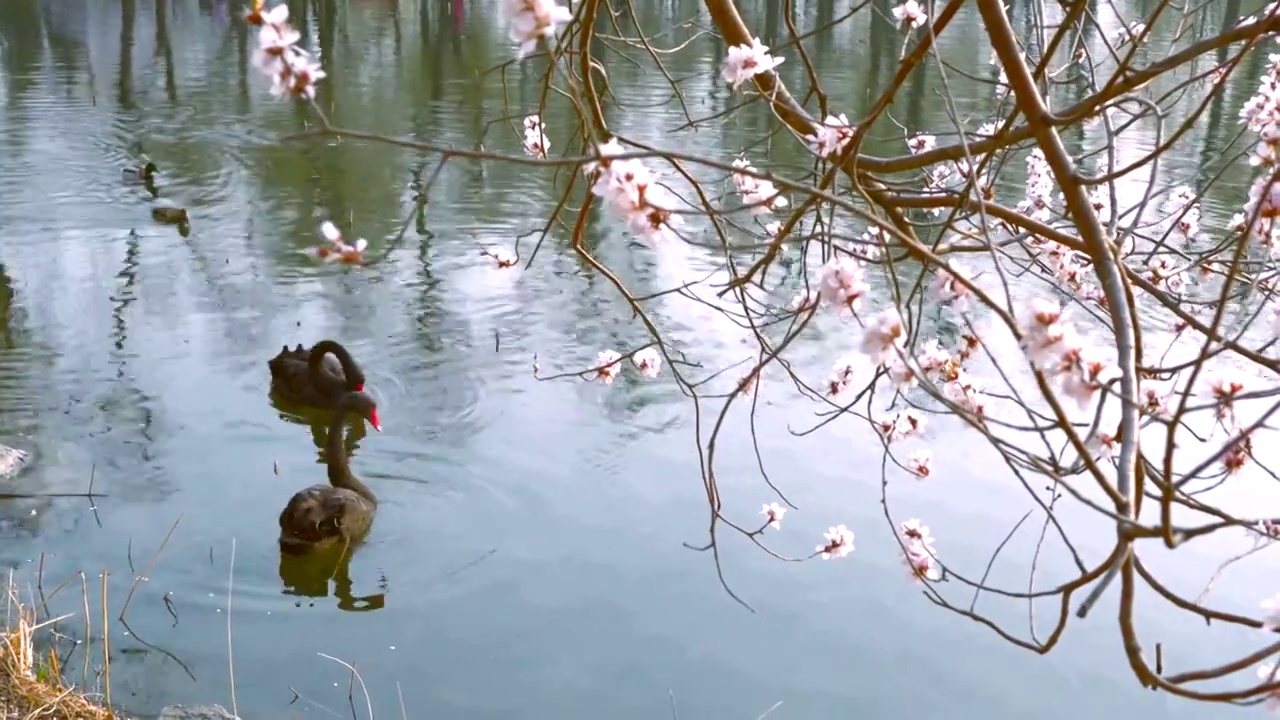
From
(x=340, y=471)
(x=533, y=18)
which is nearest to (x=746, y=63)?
(x=533, y=18)

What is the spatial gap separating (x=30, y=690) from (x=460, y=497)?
214 centimetres

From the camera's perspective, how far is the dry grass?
10.5 ft

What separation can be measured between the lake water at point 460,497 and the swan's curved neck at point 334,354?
0.61ft

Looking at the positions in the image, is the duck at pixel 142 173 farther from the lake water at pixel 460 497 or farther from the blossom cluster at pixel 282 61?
the blossom cluster at pixel 282 61

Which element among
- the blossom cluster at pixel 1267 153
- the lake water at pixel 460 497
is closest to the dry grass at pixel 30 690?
the lake water at pixel 460 497

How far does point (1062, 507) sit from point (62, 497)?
4.04 metres

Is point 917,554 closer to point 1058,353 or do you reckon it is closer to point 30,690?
point 1058,353

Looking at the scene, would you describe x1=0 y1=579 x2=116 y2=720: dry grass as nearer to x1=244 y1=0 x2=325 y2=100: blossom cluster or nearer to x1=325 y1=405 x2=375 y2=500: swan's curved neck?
x1=325 y1=405 x2=375 y2=500: swan's curved neck

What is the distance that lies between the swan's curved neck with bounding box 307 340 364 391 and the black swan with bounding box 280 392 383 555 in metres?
0.97

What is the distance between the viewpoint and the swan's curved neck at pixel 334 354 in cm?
627

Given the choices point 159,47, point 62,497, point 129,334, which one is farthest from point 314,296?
point 159,47

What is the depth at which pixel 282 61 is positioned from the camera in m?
1.70

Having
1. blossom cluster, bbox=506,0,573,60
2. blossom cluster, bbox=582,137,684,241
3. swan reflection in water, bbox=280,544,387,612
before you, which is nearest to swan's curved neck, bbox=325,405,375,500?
swan reflection in water, bbox=280,544,387,612

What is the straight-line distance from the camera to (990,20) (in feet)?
7.20
